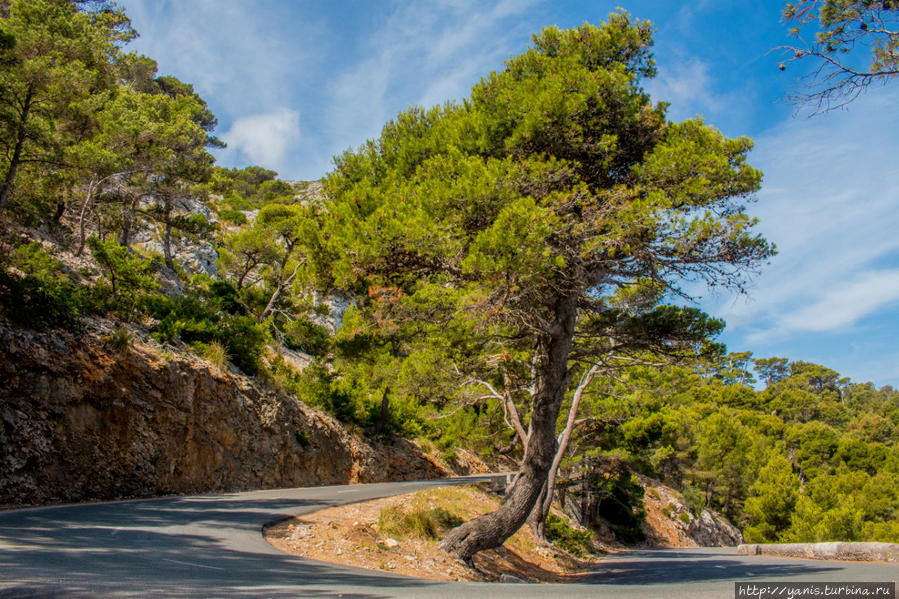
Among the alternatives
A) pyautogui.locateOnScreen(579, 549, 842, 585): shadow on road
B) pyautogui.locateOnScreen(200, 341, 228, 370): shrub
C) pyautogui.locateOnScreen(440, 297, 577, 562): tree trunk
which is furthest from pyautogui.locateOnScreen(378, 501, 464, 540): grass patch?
pyautogui.locateOnScreen(200, 341, 228, 370): shrub

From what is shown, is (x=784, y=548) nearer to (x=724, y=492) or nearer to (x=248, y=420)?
(x=248, y=420)

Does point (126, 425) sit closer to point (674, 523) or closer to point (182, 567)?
point (182, 567)

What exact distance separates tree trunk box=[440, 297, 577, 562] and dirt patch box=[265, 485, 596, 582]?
0.54m

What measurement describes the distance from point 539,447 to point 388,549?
110 inches

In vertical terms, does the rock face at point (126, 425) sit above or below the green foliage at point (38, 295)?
below

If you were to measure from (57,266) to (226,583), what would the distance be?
1117 centimetres

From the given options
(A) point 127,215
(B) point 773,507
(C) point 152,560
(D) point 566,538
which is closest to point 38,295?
(C) point 152,560

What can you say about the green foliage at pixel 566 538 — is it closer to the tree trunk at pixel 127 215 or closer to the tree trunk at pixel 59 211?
the tree trunk at pixel 127 215

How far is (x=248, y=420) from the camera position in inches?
542

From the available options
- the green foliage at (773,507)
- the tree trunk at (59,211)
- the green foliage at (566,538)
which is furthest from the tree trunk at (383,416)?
the green foliage at (773,507)

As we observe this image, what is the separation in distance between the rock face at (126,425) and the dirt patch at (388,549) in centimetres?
420

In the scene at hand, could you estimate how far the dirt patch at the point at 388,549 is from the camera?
6.05 meters

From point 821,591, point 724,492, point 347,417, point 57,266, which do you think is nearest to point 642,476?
point 724,492

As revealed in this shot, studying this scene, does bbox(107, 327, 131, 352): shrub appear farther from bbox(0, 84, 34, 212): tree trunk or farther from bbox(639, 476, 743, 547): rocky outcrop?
bbox(639, 476, 743, 547): rocky outcrop
